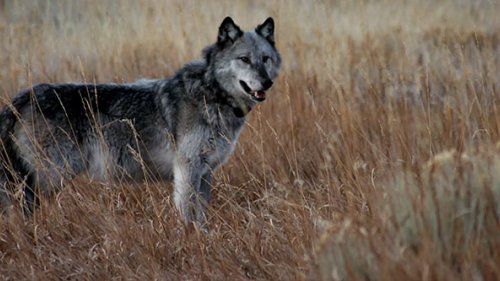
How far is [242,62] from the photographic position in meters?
5.28

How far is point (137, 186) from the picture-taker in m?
5.48

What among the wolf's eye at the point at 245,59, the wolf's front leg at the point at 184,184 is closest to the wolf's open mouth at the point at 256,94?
the wolf's eye at the point at 245,59

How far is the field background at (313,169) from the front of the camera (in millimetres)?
3053

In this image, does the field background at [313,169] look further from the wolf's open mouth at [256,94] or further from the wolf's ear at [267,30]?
the wolf's ear at [267,30]

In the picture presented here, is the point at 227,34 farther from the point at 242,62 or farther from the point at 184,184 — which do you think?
the point at 184,184

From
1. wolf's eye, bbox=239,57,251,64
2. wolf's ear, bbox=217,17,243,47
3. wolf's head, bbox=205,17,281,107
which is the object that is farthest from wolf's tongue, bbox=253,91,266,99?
wolf's ear, bbox=217,17,243,47

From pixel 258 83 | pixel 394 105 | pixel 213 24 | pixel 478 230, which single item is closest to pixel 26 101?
pixel 258 83

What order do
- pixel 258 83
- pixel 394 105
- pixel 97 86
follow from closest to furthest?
pixel 258 83, pixel 97 86, pixel 394 105

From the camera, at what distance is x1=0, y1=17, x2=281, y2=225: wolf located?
5.07m

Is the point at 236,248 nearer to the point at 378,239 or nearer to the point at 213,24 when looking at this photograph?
the point at 378,239

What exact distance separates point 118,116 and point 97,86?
283 millimetres

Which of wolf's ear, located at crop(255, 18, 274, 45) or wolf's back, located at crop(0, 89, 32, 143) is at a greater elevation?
wolf's ear, located at crop(255, 18, 274, 45)

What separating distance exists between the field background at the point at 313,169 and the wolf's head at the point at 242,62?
0.29m

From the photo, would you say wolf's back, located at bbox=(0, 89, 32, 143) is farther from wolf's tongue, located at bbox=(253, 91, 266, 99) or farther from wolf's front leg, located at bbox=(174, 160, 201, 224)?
wolf's tongue, located at bbox=(253, 91, 266, 99)
